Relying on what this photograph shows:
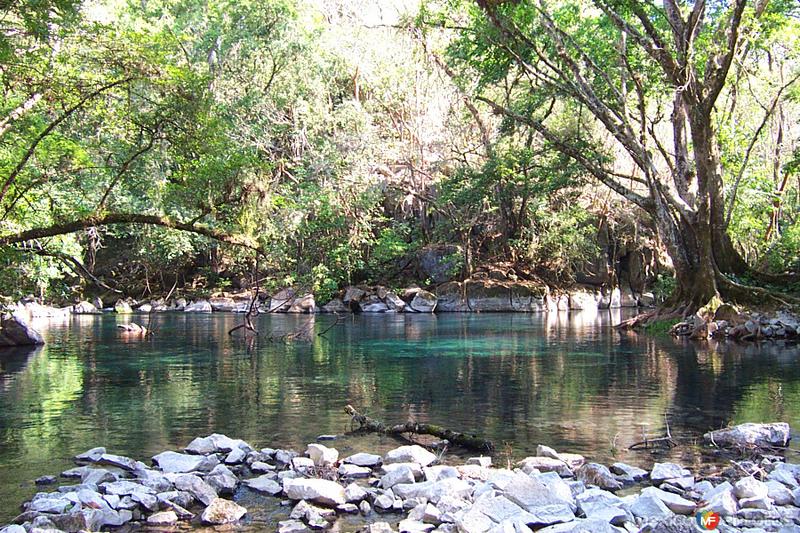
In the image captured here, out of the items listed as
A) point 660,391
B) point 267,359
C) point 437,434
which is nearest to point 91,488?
point 437,434

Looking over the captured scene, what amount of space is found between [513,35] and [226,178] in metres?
12.4

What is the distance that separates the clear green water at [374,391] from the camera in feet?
30.2

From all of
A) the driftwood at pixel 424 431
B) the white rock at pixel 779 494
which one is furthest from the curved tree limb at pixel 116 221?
the white rock at pixel 779 494

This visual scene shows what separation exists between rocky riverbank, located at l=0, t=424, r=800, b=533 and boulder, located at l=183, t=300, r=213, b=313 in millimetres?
34136

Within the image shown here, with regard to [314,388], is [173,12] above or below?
above

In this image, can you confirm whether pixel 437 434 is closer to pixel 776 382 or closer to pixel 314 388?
pixel 314 388

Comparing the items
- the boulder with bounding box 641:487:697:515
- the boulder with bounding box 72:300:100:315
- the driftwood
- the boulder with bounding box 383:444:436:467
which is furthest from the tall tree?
the boulder with bounding box 72:300:100:315

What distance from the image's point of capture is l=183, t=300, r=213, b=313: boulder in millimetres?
41319

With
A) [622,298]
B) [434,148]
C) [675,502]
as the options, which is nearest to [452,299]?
[434,148]

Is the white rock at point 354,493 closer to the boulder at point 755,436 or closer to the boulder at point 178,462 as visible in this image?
the boulder at point 178,462

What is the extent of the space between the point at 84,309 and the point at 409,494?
38.6 metres

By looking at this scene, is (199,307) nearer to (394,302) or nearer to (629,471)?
(394,302)

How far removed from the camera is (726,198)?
92.8 ft

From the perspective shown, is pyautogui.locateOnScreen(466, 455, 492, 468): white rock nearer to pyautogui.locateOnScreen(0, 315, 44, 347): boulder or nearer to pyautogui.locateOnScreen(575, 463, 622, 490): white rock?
pyautogui.locateOnScreen(575, 463, 622, 490): white rock
